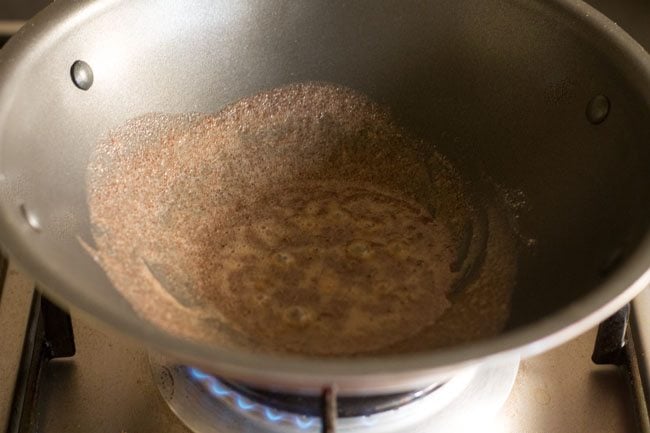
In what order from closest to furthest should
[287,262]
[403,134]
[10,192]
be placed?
1. [10,192]
2. [287,262]
3. [403,134]

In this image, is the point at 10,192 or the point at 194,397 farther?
the point at 194,397

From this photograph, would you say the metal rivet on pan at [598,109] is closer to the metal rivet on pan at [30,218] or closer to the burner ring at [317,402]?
the burner ring at [317,402]

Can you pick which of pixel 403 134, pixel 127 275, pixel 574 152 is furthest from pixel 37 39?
pixel 574 152

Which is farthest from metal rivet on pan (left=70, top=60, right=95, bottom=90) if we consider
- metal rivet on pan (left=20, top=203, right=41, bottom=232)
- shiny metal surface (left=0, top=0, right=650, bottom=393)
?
metal rivet on pan (left=20, top=203, right=41, bottom=232)

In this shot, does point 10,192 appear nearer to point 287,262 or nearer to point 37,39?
point 37,39

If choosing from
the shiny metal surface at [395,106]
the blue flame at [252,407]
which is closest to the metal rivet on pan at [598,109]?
the shiny metal surface at [395,106]

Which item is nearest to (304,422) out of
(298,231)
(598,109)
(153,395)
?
(153,395)

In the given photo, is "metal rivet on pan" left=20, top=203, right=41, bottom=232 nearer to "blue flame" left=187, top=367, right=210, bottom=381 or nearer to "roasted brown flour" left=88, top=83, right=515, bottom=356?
"roasted brown flour" left=88, top=83, right=515, bottom=356

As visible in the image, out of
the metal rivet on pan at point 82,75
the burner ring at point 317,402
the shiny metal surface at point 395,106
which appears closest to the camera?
the shiny metal surface at point 395,106
